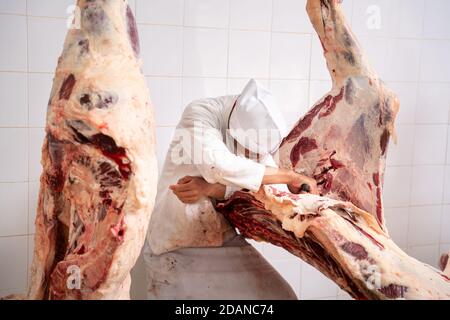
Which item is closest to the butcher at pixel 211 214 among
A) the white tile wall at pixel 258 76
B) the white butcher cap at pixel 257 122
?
the white butcher cap at pixel 257 122

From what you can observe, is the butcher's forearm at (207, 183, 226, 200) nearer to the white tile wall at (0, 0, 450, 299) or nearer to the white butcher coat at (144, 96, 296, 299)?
the white butcher coat at (144, 96, 296, 299)

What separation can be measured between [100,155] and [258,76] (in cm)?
123

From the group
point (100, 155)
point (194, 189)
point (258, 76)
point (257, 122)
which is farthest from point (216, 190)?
point (258, 76)

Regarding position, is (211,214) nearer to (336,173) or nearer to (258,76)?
(336,173)

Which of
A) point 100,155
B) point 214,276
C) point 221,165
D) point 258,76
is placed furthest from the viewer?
point 258,76

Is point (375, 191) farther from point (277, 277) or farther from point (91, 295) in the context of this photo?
point (91, 295)

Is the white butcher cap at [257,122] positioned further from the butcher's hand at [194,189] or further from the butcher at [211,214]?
the butcher's hand at [194,189]

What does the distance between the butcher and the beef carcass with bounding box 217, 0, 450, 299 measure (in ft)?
0.19

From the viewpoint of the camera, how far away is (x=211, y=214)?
1.49 m

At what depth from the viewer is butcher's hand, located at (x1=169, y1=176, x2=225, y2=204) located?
56.5 inches

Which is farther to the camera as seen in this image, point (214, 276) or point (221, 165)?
point (214, 276)

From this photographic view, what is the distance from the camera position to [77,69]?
98 centimetres

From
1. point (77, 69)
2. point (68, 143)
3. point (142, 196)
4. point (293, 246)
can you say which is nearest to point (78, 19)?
point (77, 69)

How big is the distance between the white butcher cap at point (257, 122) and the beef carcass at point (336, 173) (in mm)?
139
